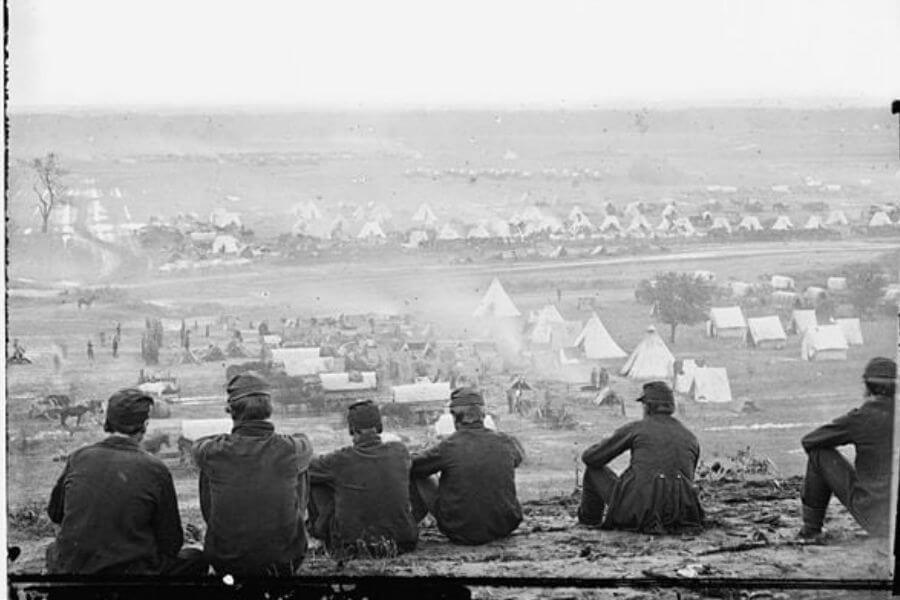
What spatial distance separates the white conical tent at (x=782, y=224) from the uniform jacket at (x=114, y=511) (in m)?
3.45

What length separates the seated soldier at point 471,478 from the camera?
688 cm

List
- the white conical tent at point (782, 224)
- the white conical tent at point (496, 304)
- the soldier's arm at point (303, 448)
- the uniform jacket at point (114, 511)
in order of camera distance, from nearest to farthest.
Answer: the uniform jacket at point (114, 511) → the soldier's arm at point (303, 448) → the white conical tent at point (496, 304) → the white conical tent at point (782, 224)

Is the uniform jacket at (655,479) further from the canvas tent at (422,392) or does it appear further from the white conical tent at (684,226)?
the white conical tent at (684,226)

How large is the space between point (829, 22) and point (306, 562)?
3.89 meters

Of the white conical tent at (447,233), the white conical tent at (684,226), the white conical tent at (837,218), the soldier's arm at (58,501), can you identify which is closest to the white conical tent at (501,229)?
the white conical tent at (447,233)

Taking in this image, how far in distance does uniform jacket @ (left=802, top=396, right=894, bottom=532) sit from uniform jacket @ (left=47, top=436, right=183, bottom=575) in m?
3.45

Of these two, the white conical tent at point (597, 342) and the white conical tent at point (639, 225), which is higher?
the white conical tent at point (639, 225)

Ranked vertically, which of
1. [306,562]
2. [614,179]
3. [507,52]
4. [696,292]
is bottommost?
[306,562]

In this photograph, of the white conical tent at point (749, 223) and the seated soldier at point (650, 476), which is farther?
the white conical tent at point (749, 223)

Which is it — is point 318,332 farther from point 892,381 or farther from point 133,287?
point 892,381

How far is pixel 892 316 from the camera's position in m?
7.02

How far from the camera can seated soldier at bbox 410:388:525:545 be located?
271 inches

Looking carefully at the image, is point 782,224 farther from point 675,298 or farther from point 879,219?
point 675,298

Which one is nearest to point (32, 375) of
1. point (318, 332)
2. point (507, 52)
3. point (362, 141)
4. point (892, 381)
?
point (318, 332)
